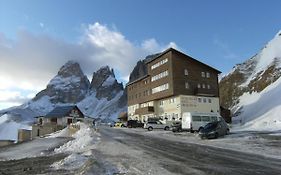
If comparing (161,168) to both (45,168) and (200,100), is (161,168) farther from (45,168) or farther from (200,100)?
(200,100)

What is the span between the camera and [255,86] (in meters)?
97.2

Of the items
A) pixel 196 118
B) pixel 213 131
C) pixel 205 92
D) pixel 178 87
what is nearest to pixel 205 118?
pixel 196 118

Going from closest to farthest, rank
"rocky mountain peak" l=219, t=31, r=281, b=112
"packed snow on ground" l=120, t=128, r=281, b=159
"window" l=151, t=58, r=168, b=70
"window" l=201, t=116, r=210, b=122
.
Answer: "packed snow on ground" l=120, t=128, r=281, b=159
"window" l=201, t=116, r=210, b=122
"window" l=151, t=58, r=168, b=70
"rocky mountain peak" l=219, t=31, r=281, b=112

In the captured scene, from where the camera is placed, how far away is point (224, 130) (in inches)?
1390

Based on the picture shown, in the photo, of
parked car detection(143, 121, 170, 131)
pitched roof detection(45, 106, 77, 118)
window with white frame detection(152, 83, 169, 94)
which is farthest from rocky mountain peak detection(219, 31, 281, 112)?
pitched roof detection(45, 106, 77, 118)

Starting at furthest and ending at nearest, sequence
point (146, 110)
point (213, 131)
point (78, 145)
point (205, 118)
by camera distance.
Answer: point (146, 110) < point (205, 118) < point (213, 131) < point (78, 145)

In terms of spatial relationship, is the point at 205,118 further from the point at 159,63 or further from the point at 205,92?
the point at 159,63

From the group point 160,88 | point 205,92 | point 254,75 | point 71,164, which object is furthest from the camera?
point 254,75

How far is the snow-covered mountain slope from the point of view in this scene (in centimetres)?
7575

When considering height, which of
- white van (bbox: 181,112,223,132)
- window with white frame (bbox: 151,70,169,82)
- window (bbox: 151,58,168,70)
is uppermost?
window (bbox: 151,58,168,70)

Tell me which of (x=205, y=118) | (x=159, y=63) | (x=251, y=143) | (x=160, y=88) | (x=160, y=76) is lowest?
(x=251, y=143)

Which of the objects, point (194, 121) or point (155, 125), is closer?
point (194, 121)

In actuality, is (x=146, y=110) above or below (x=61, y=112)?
below

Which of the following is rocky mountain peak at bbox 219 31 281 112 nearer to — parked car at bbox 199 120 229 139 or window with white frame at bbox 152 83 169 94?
window with white frame at bbox 152 83 169 94
